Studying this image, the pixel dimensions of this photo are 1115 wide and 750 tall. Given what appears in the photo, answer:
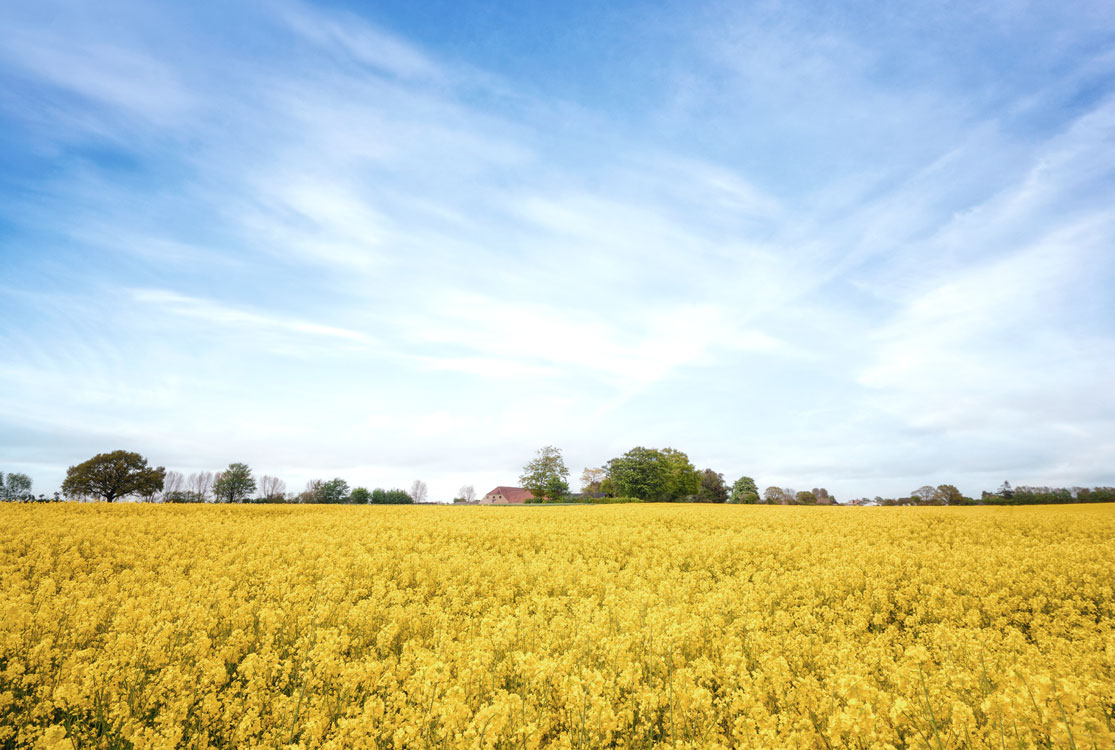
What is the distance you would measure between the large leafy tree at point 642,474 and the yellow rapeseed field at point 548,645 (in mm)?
54808

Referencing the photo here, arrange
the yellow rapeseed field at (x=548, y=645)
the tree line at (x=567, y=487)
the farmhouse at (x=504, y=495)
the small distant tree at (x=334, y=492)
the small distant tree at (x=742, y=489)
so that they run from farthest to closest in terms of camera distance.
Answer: the farmhouse at (x=504, y=495), the small distant tree at (x=742, y=489), the small distant tree at (x=334, y=492), the tree line at (x=567, y=487), the yellow rapeseed field at (x=548, y=645)

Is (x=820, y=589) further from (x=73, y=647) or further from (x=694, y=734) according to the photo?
(x=73, y=647)

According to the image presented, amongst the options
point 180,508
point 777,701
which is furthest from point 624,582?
point 180,508

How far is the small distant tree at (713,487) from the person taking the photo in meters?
92.9

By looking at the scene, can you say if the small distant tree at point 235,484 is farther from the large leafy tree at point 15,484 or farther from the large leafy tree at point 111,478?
the large leafy tree at point 15,484

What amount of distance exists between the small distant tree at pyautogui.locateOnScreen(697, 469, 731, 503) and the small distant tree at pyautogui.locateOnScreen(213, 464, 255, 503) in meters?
86.3

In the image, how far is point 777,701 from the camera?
5293 mm

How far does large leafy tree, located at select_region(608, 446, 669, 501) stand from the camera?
2677 inches

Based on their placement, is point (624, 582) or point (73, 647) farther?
point (624, 582)

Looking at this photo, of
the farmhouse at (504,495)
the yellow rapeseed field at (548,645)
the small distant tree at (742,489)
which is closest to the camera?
the yellow rapeseed field at (548,645)

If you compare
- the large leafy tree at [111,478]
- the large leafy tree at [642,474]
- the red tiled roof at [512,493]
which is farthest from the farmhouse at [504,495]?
the large leafy tree at [111,478]

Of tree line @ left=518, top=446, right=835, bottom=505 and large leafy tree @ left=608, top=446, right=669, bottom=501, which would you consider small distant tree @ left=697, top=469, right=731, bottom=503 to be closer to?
tree line @ left=518, top=446, right=835, bottom=505

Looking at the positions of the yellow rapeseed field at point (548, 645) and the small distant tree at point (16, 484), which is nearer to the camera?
the yellow rapeseed field at point (548, 645)

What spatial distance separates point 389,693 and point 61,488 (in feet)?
285
